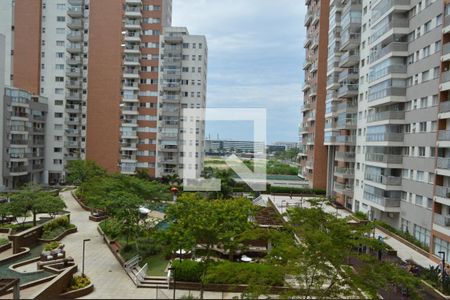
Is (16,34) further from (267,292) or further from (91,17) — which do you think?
(267,292)

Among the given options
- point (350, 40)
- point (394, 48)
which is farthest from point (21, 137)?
point (394, 48)

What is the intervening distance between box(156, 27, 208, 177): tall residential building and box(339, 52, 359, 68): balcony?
19060 millimetres

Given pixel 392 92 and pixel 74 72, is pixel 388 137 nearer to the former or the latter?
pixel 392 92

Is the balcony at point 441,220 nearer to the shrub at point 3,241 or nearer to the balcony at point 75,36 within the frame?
the shrub at point 3,241

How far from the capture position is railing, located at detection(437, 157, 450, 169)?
67.5 ft

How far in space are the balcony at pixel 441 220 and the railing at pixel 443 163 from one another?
2.59 m

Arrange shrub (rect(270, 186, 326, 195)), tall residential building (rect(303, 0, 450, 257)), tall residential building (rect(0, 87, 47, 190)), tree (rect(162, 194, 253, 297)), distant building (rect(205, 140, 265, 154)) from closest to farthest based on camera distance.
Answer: tree (rect(162, 194, 253, 297)) < tall residential building (rect(303, 0, 450, 257)) < distant building (rect(205, 140, 265, 154)) < tall residential building (rect(0, 87, 47, 190)) < shrub (rect(270, 186, 326, 195))

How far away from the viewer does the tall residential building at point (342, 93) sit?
115ft

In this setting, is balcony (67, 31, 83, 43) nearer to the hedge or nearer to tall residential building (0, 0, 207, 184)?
tall residential building (0, 0, 207, 184)

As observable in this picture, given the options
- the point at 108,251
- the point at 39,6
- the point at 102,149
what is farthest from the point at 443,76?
the point at 39,6

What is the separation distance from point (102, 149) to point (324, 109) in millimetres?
26985

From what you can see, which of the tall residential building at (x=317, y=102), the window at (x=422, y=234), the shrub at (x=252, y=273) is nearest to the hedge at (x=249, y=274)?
the shrub at (x=252, y=273)

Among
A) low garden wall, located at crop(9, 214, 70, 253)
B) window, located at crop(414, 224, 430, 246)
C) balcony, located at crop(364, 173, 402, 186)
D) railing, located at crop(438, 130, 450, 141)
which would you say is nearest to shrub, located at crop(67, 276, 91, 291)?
low garden wall, located at crop(9, 214, 70, 253)

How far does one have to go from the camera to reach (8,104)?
1647 inches
